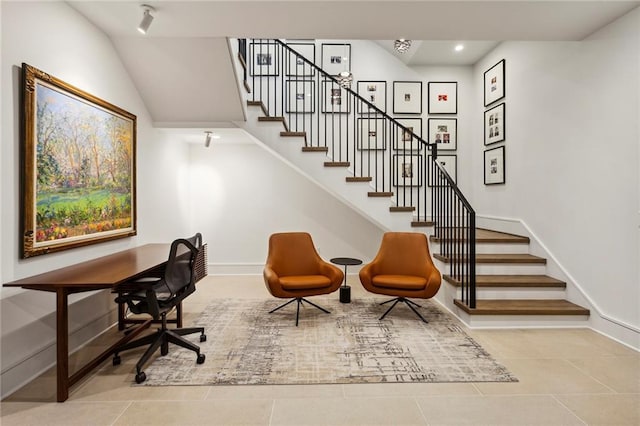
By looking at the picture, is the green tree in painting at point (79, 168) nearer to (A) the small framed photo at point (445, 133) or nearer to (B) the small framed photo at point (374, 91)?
(B) the small framed photo at point (374, 91)

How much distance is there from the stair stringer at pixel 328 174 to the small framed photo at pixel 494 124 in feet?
6.57

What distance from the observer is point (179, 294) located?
280 cm

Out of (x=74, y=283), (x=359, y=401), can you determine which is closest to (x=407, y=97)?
(x=359, y=401)

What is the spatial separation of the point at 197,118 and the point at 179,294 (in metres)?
2.64

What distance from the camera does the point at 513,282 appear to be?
3.80m

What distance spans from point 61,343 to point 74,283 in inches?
15.4

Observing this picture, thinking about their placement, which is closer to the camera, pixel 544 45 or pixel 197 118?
pixel 544 45

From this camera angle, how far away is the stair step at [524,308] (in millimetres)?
3469

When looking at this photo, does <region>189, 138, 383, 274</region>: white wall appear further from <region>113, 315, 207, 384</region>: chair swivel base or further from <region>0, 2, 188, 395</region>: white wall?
<region>113, 315, 207, 384</region>: chair swivel base

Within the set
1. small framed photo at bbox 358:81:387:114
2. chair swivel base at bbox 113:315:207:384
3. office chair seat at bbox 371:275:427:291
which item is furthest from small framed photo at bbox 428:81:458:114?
chair swivel base at bbox 113:315:207:384

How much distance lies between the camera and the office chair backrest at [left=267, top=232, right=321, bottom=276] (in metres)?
4.16

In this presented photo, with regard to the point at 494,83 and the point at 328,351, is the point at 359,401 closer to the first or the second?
the point at 328,351

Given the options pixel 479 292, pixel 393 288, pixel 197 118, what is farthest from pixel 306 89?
pixel 479 292

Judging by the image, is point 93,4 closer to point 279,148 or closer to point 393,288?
point 279,148
